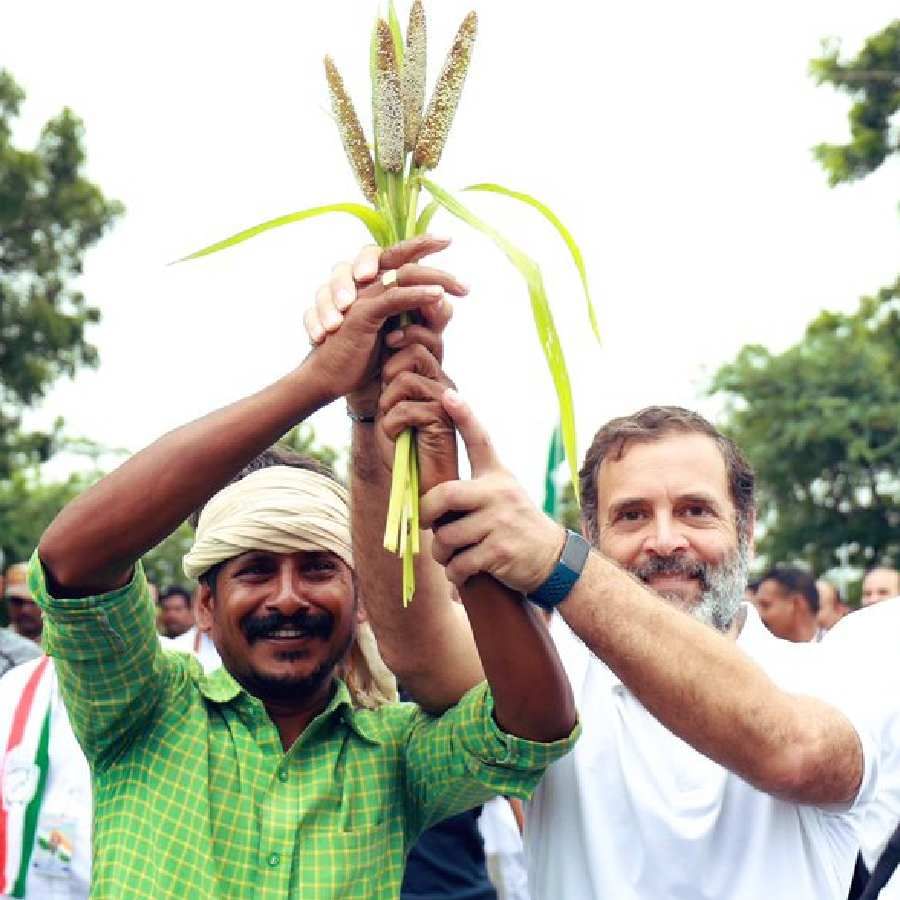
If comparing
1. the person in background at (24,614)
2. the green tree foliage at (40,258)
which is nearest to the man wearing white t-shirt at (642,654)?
the person in background at (24,614)

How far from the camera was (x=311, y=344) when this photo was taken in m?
2.96

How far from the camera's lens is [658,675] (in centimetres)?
283

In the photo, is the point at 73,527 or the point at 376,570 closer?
the point at 73,527

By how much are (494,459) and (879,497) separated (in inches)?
1190

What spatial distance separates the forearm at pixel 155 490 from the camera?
9.11ft

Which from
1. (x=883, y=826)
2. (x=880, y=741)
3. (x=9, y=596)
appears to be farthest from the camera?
(x=9, y=596)

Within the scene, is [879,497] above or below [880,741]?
above

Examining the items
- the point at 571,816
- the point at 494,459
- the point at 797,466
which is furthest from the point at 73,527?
the point at 797,466

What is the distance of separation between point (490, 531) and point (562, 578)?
0.49 ft

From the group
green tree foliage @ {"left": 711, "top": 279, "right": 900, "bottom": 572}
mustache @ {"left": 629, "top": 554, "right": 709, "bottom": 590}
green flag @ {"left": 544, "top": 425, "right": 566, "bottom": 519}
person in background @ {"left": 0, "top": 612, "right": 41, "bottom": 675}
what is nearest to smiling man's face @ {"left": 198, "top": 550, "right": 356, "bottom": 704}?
mustache @ {"left": 629, "top": 554, "right": 709, "bottom": 590}

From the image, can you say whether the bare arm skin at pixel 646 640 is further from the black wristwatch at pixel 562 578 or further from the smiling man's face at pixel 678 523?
the smiling man's face at pixel 678 523

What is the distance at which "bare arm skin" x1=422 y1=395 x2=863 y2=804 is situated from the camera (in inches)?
111

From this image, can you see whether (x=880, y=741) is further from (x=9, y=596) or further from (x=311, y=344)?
(x=9, y=596)

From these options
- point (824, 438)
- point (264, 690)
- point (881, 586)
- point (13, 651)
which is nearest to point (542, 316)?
point (264, 690)
